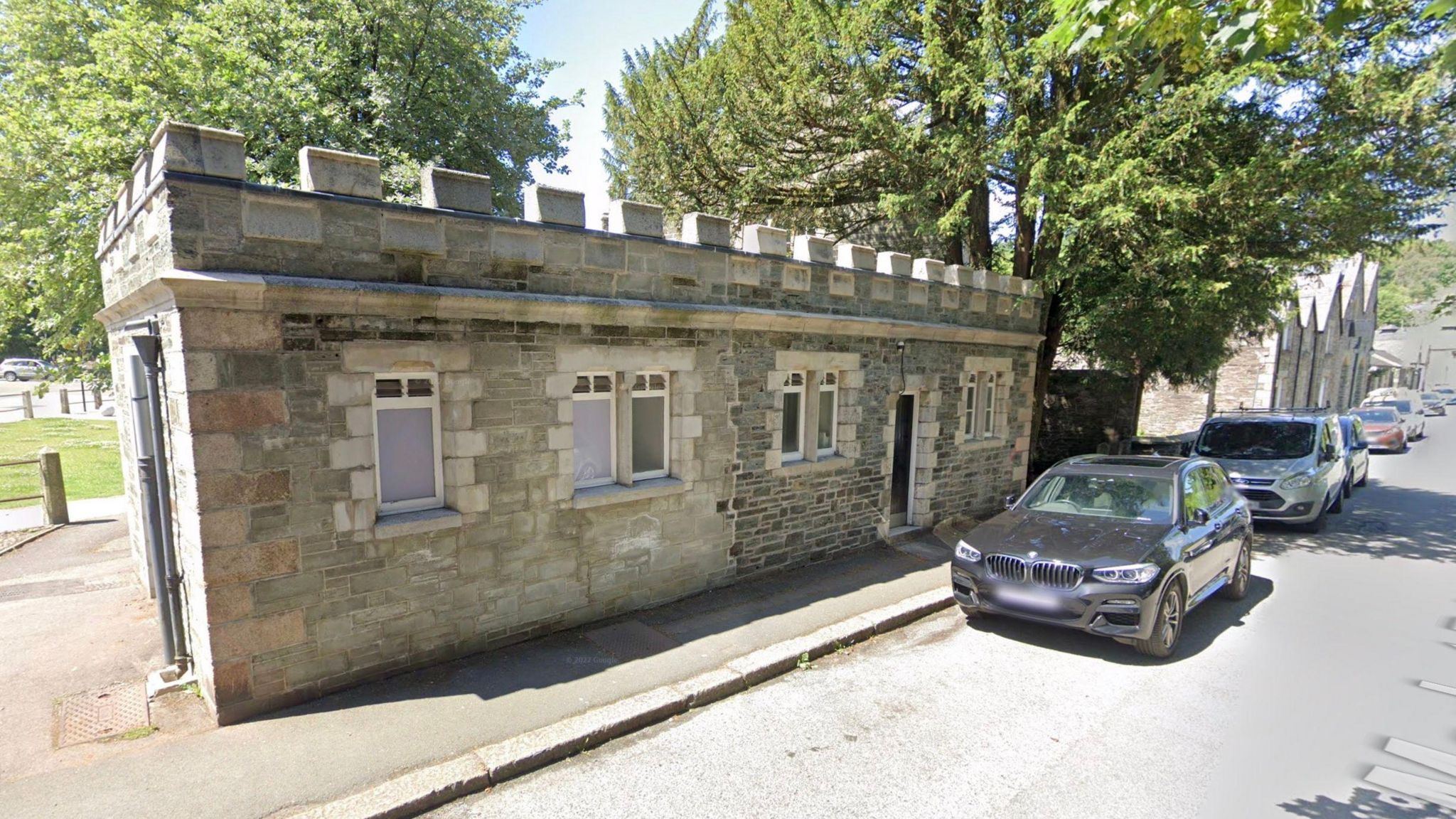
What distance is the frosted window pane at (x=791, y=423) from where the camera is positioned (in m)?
9.05

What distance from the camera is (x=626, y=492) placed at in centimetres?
691

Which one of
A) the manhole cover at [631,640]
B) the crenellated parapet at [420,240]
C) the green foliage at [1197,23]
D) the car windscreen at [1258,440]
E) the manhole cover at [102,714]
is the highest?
the green foliage at [1197,23]

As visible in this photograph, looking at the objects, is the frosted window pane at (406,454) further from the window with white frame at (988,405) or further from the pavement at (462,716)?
the window with white frame at (988,405)

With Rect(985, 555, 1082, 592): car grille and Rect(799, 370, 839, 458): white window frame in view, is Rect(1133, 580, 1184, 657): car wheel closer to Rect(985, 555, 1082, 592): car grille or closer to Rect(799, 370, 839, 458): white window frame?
Rect(985, 555, 1082, 592): car grille

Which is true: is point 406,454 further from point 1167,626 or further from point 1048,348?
point 1048,348

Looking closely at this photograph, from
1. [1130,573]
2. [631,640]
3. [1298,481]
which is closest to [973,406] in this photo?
[1298,481]

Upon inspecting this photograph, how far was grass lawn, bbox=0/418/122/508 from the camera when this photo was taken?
1344 cm

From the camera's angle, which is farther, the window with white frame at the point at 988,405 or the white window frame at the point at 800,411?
the window with white frame at the point at 988,405

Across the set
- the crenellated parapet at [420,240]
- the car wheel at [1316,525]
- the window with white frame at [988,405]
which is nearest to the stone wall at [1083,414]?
the window with white frame at [988,405]

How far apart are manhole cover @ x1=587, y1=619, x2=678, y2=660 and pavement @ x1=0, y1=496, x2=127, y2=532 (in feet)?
30.9

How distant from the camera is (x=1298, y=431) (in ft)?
40.7

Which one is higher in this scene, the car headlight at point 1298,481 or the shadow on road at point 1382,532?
the car headlight at point 1298,481

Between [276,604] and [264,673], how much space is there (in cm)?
52

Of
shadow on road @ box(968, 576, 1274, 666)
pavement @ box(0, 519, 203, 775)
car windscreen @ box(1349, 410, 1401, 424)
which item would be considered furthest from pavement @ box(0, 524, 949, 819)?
car windscreen @ box(1349, 410, 1401, 424)
